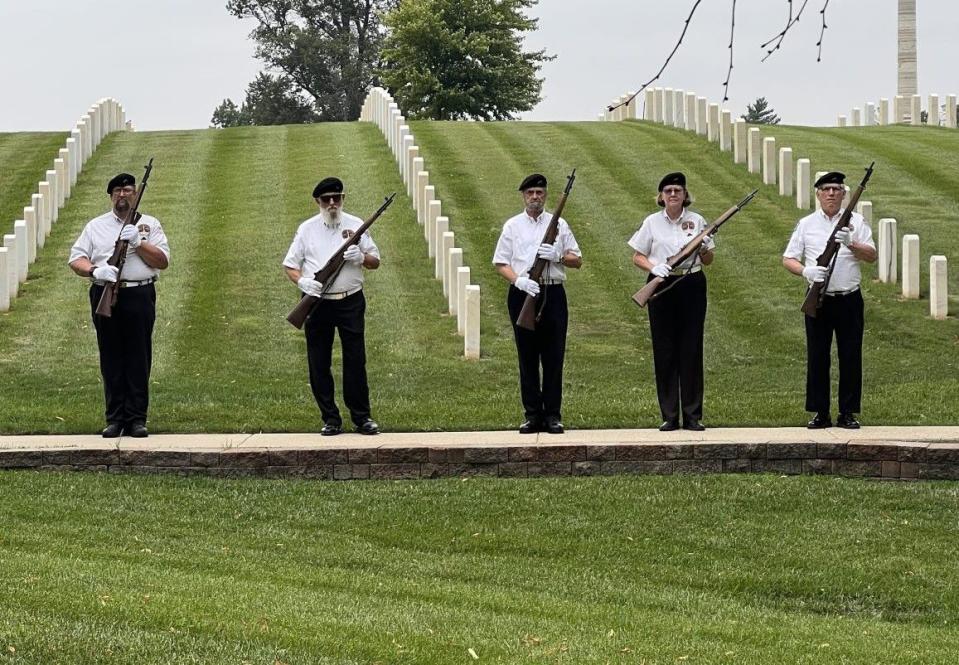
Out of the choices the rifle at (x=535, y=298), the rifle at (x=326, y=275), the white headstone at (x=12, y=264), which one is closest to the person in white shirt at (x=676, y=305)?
the rifle at (x=535, y=298)

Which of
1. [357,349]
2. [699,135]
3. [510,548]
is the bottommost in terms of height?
[510,548]

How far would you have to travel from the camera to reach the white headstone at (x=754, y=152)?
Result: 30328 mm

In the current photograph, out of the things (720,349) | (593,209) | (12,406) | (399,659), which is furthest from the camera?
(593,209)

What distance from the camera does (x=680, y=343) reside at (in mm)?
14203

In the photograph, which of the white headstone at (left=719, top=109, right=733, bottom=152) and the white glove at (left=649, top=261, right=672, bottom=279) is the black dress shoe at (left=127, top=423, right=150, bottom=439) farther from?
the white headstone at (left=719, top=109, right=733, bottom=152)

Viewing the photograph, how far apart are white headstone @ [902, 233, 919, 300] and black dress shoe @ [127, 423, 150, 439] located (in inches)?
430

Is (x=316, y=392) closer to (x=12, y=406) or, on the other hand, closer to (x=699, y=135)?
(x=12, y=406)

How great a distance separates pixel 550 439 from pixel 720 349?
619 cm

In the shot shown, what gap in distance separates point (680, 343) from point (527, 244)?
1.47 m

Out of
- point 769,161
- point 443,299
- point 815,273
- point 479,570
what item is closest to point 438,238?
point 443,299

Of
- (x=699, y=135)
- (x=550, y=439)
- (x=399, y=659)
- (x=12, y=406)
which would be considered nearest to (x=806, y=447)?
(x=550, y=439)

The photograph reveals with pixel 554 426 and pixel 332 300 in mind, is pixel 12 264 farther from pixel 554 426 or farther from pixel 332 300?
pixel 554 426

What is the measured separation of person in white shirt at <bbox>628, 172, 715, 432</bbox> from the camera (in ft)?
46.0

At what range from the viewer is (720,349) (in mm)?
19391
